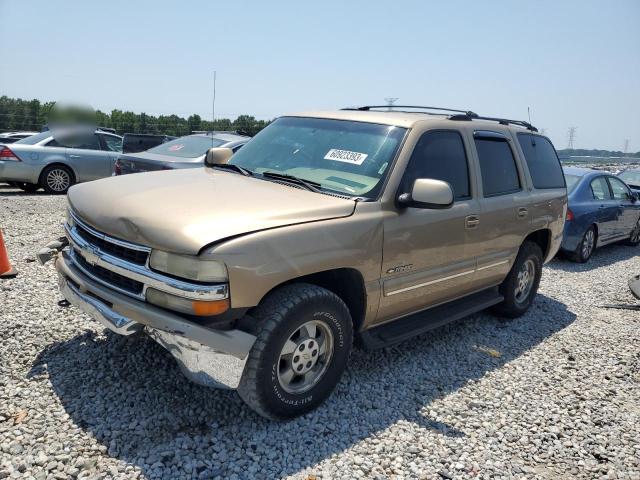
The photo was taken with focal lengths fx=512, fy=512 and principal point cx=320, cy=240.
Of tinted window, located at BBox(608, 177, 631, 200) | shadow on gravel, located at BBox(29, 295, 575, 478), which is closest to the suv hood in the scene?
shadow on gravel, located at BBox(29, 295, 575, 478)

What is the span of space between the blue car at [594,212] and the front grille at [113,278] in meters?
7.39

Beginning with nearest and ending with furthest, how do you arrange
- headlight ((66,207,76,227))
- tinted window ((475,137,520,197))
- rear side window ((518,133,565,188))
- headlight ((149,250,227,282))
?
headlight ((149,250,227,282)) < headlight ((66,207,76,227)) < tinted window ((475,137,520,197)) < rear side window ((518,133,565,188))

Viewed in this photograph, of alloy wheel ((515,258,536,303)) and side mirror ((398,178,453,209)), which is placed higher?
side mirror ((398,178,453,209))

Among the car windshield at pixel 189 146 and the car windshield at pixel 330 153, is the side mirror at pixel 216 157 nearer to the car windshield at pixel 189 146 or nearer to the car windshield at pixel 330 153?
the car windshield at pixel 330 153

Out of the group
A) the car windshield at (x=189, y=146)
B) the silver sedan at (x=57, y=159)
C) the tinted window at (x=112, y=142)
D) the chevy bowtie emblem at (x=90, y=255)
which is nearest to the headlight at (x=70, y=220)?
the chevy bowtie emblem at (x=90, y=255)

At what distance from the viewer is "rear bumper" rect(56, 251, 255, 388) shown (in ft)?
8.77

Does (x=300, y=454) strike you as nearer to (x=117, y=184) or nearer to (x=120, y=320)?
(x=120, y=320)

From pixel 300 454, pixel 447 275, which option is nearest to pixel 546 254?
pixel 447 275

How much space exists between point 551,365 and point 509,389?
75cm

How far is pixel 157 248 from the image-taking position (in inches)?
108

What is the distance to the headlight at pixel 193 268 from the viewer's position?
2650 millimetres

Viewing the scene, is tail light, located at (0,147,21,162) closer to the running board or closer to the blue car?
the running board

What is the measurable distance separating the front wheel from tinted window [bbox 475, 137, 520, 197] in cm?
209

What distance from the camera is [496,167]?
4738 mm
